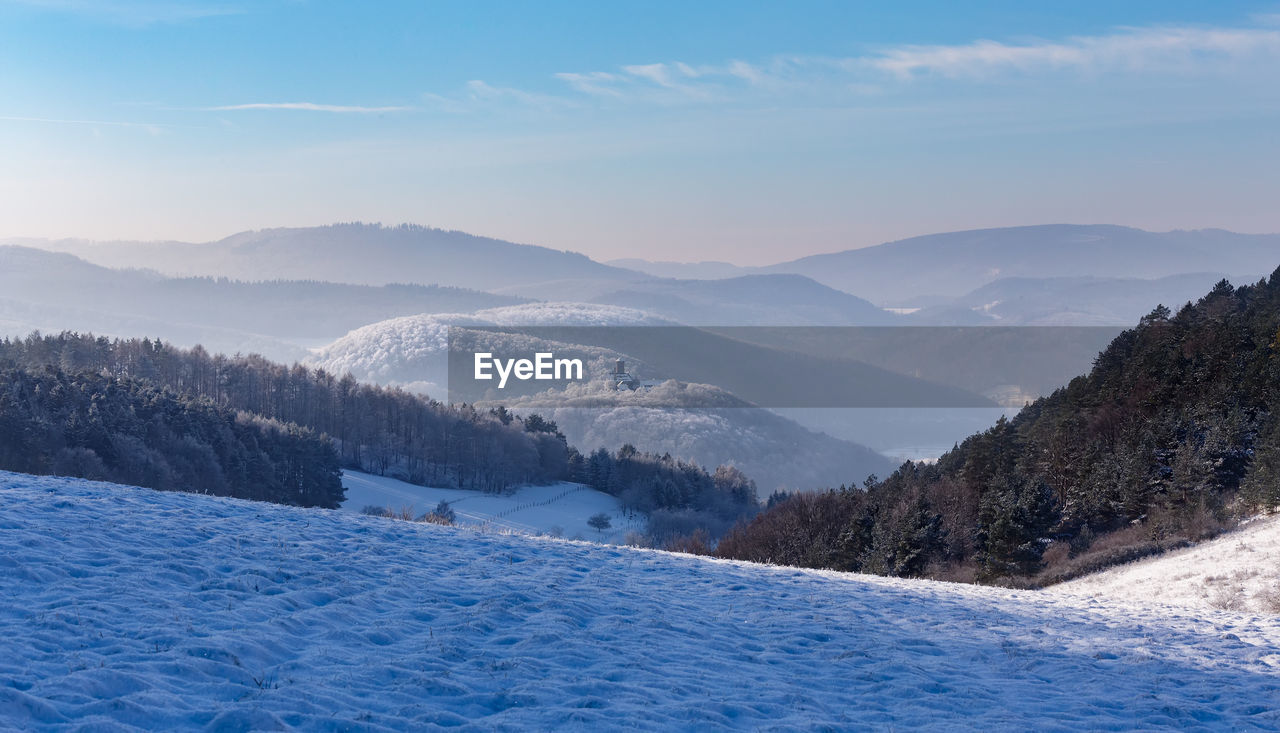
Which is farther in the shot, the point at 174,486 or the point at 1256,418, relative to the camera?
the point at 174,486

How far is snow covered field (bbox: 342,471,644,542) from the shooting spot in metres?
75.6

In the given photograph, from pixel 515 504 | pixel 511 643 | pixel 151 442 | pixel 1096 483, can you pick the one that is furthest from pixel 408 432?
pixel 511 643

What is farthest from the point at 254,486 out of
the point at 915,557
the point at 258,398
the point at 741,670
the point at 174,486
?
the point at 741,670

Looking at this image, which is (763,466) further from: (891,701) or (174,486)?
(891,701)

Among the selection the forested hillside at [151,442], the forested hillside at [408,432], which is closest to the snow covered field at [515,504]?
the forested hillside at [408,432]

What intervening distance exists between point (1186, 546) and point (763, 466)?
453 feet

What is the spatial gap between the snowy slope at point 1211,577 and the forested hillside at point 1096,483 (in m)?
1.32

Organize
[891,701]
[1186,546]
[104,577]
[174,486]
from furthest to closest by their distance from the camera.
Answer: [174,486] < [1186,546] < [104,577] < [891,701]

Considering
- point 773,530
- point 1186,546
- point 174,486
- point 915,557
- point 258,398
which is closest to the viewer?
point 1186,546

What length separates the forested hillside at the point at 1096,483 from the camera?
97.9ft

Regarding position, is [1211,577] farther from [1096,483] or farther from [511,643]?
[511,643]

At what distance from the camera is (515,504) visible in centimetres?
8881

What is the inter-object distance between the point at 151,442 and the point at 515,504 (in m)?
35.8

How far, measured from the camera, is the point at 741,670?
34.1 ft
